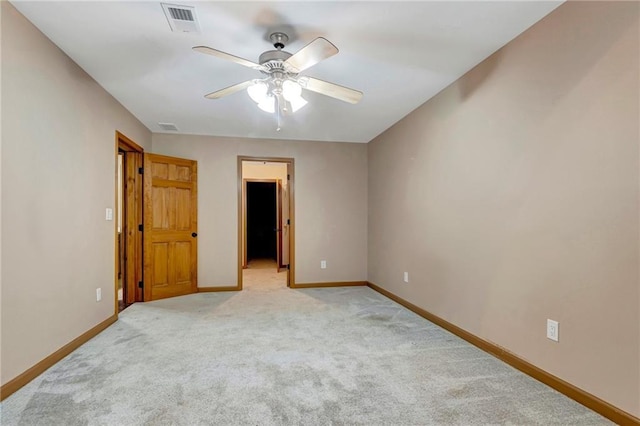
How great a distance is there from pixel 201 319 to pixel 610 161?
142 inches

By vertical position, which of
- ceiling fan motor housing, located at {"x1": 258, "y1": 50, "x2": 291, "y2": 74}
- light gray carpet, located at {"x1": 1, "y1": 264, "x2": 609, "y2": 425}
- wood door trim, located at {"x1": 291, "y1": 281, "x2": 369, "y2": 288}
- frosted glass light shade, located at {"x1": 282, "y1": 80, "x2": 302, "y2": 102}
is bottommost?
wood door trim, located at {"x1": 291, "y1": 281, "x2": 369, "y2": 288}

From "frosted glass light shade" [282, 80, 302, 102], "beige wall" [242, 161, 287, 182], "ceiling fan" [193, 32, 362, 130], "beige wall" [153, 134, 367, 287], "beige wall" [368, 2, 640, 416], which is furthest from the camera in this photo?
"beige wall" [242, 161, 287, 182]

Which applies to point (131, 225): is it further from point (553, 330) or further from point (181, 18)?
point (553, 330)

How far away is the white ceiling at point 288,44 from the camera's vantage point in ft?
6.31

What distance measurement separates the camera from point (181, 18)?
1.99 meters

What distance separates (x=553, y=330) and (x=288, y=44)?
262 cm

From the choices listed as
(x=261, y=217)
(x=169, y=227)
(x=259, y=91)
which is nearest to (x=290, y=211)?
(x=169, y=227)

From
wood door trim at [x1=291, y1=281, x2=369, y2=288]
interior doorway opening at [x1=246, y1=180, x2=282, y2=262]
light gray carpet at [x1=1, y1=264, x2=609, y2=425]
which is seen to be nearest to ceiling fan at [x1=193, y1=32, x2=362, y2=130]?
light gray carpet at [x1=1, y1=264, x2=609, y2=425]

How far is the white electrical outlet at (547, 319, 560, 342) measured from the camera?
6.41 ft

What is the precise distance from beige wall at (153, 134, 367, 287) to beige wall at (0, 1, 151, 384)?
1.62 metres

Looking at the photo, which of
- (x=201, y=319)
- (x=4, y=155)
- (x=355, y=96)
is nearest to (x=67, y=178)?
(x=4, y=155)

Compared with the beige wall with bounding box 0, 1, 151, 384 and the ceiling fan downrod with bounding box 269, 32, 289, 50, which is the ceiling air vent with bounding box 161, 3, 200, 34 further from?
the beige wall with bounding box 0, 1, 151, 384

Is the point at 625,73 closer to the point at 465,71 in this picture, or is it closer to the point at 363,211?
the point at 465,71

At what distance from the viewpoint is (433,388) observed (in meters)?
1.98
